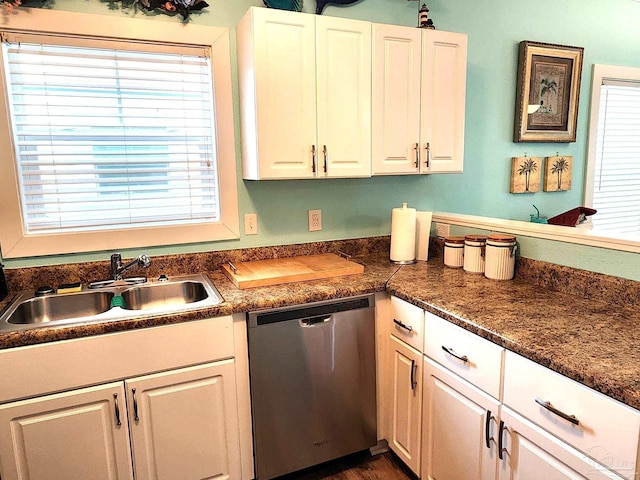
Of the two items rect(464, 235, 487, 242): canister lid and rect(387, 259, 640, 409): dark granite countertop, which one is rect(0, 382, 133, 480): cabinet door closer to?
rect(387, 259, 640, 409): dark granite countertop

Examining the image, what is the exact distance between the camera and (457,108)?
7.86 ft

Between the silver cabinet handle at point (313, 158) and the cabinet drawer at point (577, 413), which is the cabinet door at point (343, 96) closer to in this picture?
the silver cabinet handle at point (313, 158)

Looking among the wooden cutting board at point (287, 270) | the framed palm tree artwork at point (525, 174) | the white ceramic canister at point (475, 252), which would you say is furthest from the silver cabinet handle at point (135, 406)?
the framed palm tree artwork at point (525, 174)

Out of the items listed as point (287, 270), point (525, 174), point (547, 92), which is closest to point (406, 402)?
point (287, 270)

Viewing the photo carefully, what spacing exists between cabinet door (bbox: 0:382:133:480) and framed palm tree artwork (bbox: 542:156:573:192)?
3004 mm

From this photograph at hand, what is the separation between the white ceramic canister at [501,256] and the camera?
197 centimetres

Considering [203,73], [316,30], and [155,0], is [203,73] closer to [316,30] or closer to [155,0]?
[155,0]

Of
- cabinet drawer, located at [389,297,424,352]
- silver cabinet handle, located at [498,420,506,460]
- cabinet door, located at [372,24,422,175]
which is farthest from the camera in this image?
cabinet door, located at [372,24,422,175]

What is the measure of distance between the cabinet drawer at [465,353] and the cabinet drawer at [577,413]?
2.1 inches

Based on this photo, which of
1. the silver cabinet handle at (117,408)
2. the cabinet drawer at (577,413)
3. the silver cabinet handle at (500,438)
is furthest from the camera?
the silver cabinet handle at (117,408)

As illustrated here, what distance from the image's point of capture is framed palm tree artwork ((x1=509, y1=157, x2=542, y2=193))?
3.04 meters

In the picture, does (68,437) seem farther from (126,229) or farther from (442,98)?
(442,98)

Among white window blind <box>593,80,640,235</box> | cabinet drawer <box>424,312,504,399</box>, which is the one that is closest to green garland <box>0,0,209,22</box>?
cabinet drawer <box>424,312,504,399</box>

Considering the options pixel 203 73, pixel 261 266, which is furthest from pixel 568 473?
pixel 203 73
